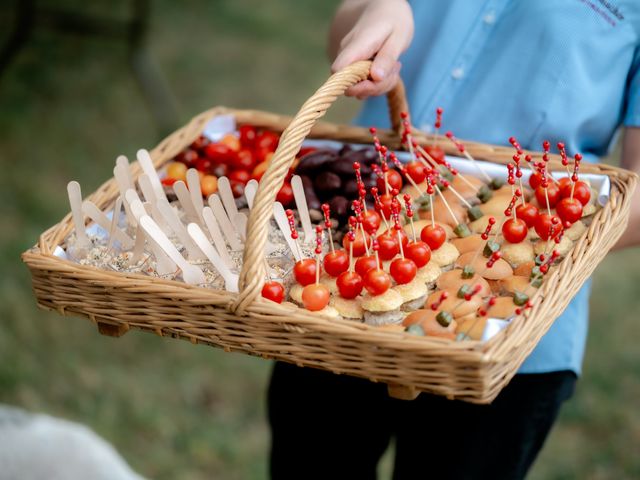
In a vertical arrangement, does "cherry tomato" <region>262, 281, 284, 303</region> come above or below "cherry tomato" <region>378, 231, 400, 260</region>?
below

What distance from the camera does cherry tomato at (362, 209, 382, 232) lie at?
1370 mm

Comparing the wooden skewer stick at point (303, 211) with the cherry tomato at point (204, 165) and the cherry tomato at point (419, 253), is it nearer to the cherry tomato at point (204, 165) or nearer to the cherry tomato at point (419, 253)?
the cherry tomato at point (419, 253)

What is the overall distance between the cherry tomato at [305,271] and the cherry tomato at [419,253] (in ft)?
0.53

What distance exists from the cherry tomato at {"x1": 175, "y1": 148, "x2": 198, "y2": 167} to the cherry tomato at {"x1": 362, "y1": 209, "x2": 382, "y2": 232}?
0.47m

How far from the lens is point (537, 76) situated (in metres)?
1.56

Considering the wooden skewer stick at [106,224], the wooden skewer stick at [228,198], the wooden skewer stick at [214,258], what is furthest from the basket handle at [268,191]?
the wooden skewer stick at [106,224]

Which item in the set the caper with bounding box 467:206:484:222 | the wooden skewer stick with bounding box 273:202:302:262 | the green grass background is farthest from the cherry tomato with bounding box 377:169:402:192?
the green grass background

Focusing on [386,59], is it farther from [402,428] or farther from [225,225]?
[402,428]

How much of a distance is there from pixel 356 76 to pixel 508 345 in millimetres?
541

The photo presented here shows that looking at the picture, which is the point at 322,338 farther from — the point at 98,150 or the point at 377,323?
the point at 98,150

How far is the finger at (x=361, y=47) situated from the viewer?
55.6 inches

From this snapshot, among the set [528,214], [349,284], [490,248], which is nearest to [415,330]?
[349,284]

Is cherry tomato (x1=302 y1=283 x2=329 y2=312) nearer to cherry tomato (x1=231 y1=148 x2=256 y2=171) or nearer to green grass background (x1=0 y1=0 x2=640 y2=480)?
cherry tomato (x1=231 y1=148 x2=256 y2=171)

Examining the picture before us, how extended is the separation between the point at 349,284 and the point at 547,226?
35cm
